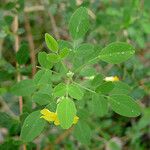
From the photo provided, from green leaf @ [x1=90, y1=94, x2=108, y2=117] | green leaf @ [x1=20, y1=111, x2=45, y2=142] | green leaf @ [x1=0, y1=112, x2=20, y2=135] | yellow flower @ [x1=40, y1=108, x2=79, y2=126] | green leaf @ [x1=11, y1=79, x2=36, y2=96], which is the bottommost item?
green leaf @ [x1=0, y1=112, x2=20, y2=135]

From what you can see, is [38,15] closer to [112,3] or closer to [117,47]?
[112,3]

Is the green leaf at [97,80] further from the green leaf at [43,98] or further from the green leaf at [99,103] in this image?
the green leaf at [43,98]

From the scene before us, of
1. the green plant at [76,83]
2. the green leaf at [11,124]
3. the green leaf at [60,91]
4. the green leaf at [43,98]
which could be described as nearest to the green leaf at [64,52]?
the green plant at [76,83]

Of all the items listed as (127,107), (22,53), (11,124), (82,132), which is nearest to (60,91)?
(127,107)

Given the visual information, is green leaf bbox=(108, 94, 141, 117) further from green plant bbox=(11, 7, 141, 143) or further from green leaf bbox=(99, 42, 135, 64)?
green leaf bbox=(99, 42, 135, 64)

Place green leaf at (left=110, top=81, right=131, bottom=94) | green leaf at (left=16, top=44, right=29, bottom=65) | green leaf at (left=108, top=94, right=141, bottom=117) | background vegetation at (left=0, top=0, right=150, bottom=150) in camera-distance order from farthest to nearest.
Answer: background vegetation at (left=0, top=0, right=150, bottom=150), green leaf at (left=16, top=44, right=29, bottom=65), green leaf at (left=110, top=81, right=131, bottom=94), green leaf at (left=108, top=94, right=141, bottom=117)

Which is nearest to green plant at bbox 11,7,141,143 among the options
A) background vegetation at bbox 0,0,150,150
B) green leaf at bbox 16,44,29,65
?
background vegetation at bbox 0,0,150,150

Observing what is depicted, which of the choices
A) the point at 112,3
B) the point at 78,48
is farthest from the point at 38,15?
the point at 78,48
